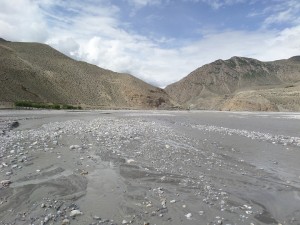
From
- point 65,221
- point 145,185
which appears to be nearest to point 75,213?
point 65,221

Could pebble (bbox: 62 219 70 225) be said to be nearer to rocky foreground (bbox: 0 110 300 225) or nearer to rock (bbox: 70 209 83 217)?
rocky foreground (bbox: 0 110 300 225)

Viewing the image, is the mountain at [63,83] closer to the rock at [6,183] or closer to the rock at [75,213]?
the rock at [6,183]

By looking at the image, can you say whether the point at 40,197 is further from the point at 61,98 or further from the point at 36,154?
the point at 61,98

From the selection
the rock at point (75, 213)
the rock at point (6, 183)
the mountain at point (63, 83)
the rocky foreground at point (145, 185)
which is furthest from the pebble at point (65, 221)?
the mountain at point (63, 83)

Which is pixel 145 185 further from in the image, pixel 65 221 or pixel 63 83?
pixel 63 83

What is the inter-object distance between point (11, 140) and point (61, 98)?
302 ft

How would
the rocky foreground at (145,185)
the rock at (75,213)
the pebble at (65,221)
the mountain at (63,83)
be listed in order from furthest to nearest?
the mountain at (63,83), the rocky foreground at (145,185), the rock at (75,213), the pebble at (65,221)

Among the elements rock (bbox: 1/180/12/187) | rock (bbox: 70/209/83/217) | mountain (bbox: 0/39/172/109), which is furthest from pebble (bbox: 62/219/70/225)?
mountain (bbox: 0/39/172/109)

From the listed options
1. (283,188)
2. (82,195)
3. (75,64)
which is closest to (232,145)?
(283,188)

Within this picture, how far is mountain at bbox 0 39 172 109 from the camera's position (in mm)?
98856

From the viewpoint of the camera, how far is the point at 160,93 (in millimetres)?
156500

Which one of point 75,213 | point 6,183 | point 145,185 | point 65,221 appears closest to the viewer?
point 65,221

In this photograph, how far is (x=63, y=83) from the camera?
394 ft

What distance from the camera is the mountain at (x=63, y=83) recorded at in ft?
324
